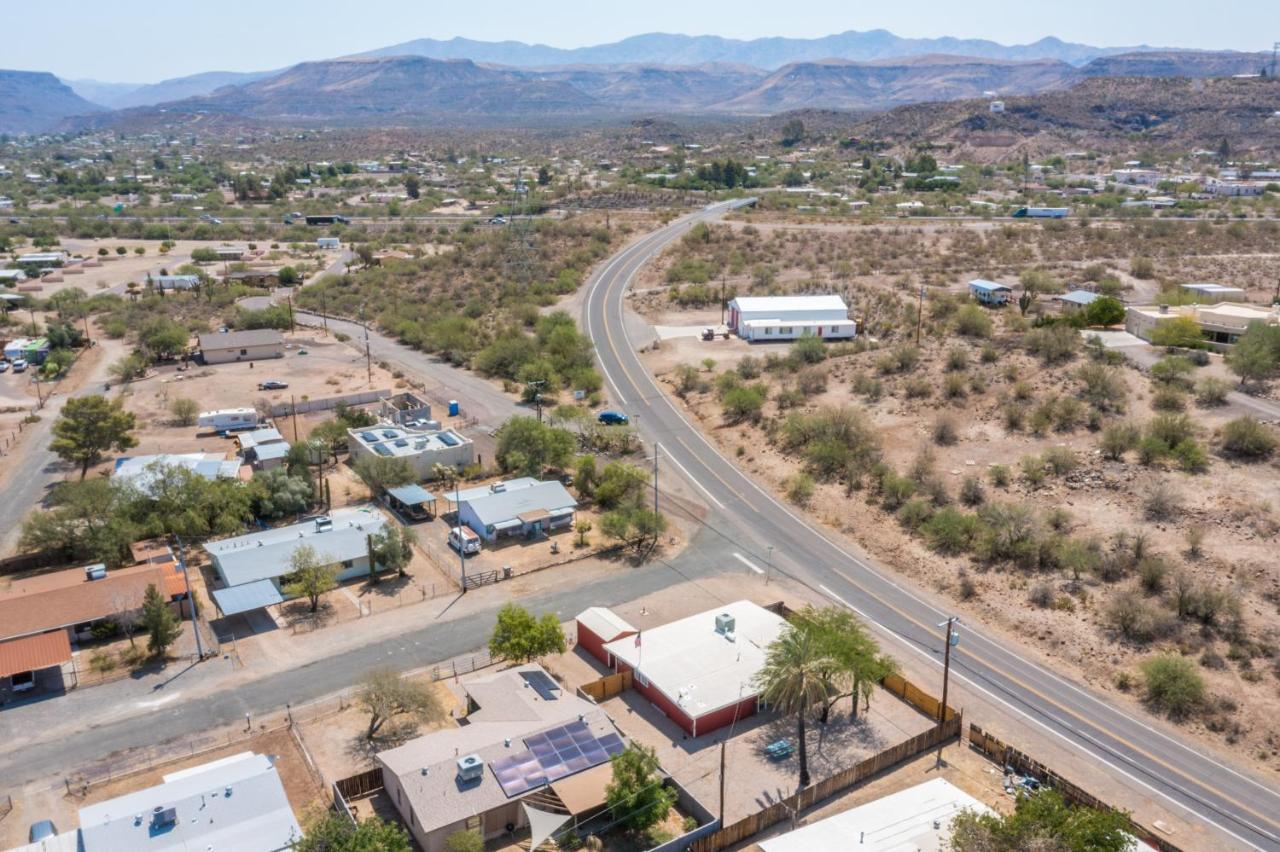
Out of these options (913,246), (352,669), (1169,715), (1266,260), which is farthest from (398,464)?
(1266,260)

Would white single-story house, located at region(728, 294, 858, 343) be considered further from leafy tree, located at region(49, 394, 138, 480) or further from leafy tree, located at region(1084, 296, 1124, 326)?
leafy tree, located at region(49, 394, 138, 480)

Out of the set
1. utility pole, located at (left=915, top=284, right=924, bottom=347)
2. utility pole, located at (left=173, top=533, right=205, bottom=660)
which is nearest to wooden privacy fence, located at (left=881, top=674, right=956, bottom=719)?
utility pole, located at (left=173, top=533, right=205, bottom=660)

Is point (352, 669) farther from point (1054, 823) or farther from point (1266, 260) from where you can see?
point (1266, 260)

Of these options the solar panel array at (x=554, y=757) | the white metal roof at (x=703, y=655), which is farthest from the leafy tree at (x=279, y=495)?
the solar panel array at (x=554, y=757)

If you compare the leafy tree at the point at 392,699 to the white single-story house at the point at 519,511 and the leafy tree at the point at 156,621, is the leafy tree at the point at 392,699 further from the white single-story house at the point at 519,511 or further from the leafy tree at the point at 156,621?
the white single-story house at the point at 519,511

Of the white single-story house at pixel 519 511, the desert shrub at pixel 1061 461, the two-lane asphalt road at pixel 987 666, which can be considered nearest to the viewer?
the two-lane asphalt road at pixel 987 666

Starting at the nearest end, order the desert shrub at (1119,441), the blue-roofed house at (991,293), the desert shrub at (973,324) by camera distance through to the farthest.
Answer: the desert shrub at (1119,441) → the desert shrub at (973,324) → the blue-roofed house at (991,293)
